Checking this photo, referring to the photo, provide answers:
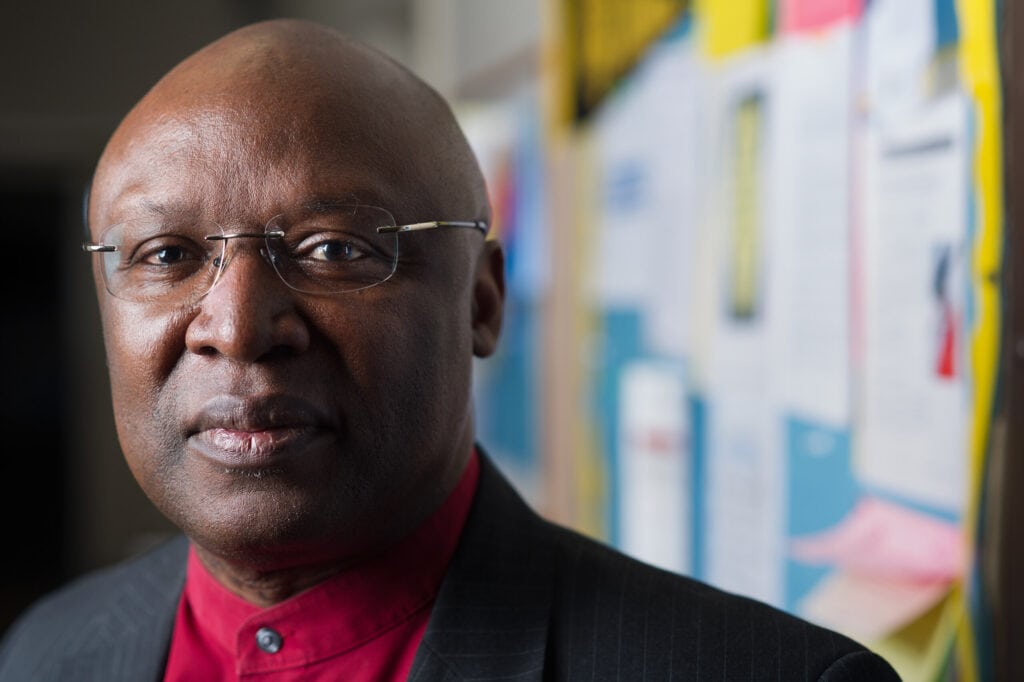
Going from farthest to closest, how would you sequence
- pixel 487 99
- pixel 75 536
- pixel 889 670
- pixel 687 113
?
pixel 75 536 → pixel 487 99 → pixel 687 113 → pixel 889 670

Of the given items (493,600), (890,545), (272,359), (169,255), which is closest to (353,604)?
(493,600)

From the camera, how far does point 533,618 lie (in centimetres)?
103

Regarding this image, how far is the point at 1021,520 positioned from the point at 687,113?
94 cm

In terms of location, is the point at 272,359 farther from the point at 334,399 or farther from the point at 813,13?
the point at 813,13

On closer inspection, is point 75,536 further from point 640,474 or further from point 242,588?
point 242,588

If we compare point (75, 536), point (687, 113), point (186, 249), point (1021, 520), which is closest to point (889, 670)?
point (1021, 520)

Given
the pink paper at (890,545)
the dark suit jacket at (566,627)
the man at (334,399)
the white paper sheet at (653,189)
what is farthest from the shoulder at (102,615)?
the white paper sheet at (653,189)

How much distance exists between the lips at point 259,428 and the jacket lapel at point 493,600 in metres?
→ 0.22

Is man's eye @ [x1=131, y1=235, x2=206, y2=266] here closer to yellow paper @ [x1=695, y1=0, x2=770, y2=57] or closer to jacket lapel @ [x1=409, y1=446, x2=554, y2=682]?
jacket lapel @ [x1=409, y1=446, x2=554, y2=682]

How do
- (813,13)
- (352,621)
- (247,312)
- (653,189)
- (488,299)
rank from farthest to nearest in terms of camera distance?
1. (653,189)
2. (813,13)
3. (488,299)
4. (352,621)
5. (247,312)

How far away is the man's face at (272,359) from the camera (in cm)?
91

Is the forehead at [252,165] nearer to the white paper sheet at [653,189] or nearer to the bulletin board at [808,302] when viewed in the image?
the bulletin board at [808,302]

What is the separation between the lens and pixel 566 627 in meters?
1.03

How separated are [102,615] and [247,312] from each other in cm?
54
